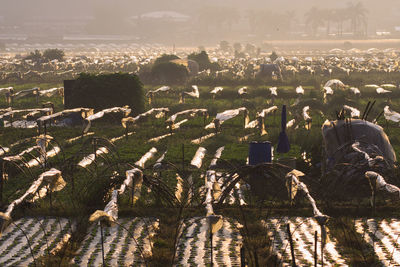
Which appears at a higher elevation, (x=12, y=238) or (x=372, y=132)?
(x=372, y=132)

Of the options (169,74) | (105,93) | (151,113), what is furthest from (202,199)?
(169,74)

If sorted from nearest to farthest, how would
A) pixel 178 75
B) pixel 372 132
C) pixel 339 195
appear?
pixel 339 195 → pixel 372 132 → pixel 178 75

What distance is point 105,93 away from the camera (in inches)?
1417

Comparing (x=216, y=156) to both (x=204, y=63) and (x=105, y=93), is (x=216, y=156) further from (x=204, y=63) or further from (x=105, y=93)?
(x=204, y=63)

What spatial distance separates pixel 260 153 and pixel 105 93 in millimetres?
18314

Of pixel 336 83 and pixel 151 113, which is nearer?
pixel 151 113

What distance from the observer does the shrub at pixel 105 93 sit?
117ft

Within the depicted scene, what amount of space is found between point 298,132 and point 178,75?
1344 inches

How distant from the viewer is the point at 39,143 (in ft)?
71.8

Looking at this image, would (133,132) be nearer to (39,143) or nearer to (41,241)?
(39,143)

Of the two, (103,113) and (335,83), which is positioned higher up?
(103,113)

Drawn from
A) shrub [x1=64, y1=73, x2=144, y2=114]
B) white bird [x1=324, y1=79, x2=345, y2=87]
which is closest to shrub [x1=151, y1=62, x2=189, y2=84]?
white bird [x1=324, y1=79, x2=345, y2=87]

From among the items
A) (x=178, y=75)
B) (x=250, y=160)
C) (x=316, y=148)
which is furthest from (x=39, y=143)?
(x=178, y=75)

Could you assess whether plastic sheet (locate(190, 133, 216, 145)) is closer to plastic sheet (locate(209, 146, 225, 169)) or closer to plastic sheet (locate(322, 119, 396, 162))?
plastic sheet (locate(209, 146, 225, 169))
